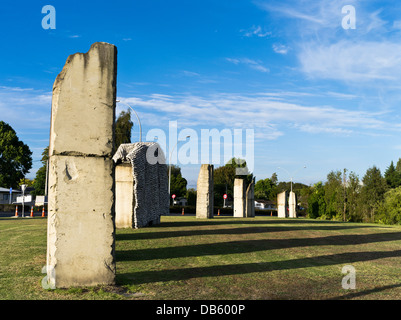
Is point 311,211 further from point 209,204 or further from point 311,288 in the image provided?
point 311,288

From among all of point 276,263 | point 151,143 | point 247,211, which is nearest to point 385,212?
point 247,211

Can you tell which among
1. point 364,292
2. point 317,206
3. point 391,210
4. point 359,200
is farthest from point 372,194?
point 364,292

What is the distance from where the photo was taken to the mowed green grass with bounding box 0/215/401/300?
6141mm

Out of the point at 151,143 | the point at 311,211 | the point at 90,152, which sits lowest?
the point at 311,211

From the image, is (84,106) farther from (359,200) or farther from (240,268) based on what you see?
(359,200)

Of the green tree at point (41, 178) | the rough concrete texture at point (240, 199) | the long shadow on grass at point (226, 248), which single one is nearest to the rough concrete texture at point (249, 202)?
the rough concrete texture at point (240, 199)

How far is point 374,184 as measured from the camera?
41375 millimetres

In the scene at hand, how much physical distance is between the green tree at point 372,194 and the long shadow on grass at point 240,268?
32.4 m

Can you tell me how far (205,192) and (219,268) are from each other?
1688 cm

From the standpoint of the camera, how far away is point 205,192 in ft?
82.2

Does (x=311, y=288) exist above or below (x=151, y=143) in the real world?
below

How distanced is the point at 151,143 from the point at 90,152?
1051 centimetres

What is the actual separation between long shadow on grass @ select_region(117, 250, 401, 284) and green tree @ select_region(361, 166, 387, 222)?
32354mm
